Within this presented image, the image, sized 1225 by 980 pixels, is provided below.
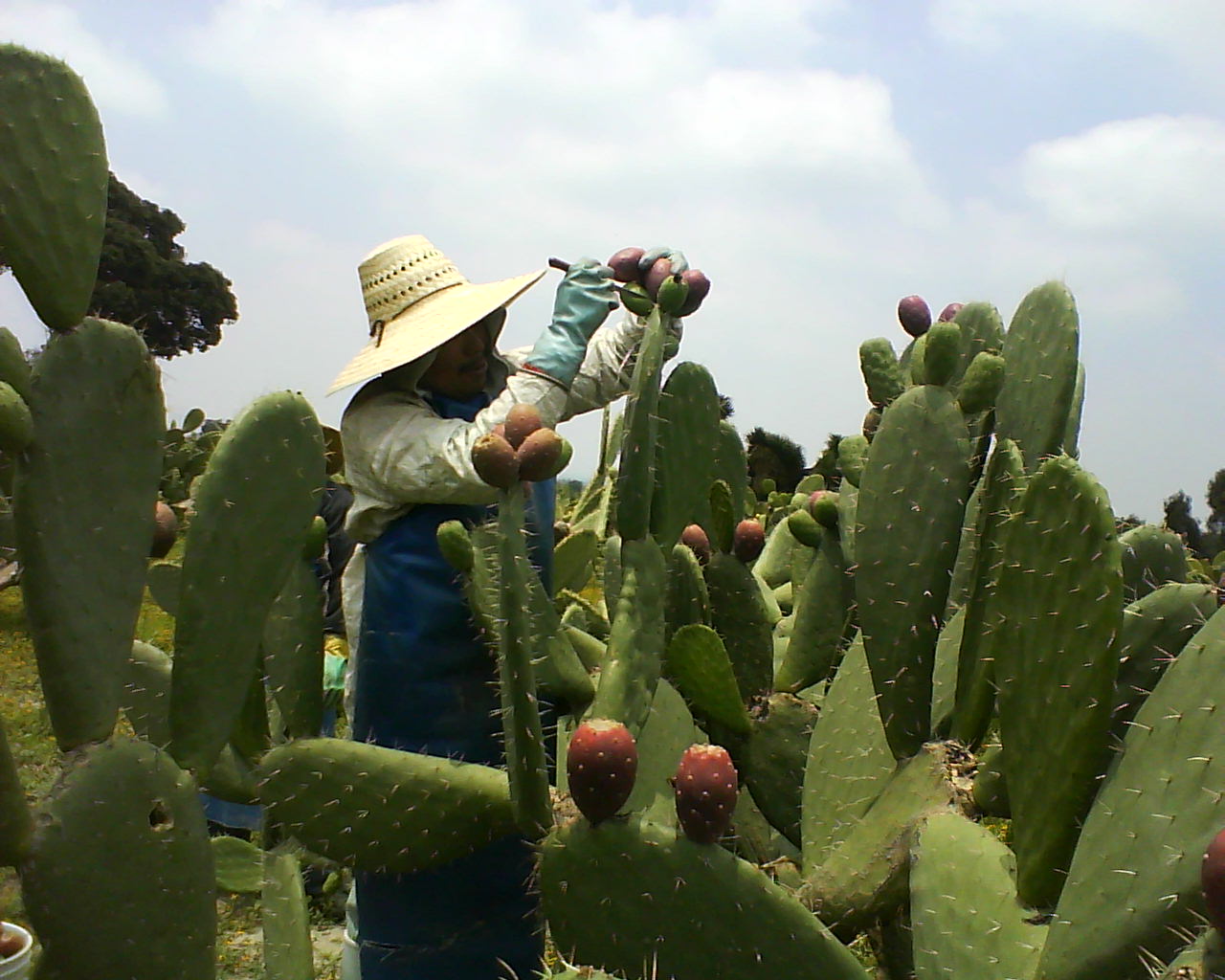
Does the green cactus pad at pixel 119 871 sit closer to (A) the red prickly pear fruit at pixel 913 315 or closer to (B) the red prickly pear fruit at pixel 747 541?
(B) the red prickly pear fruit at pixel 747 541

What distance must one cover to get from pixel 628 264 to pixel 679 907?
965 millimetres

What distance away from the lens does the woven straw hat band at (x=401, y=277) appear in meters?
1.97

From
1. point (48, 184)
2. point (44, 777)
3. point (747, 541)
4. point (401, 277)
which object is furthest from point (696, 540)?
point (44, 777)

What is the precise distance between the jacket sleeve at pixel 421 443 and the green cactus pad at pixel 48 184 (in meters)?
0.72

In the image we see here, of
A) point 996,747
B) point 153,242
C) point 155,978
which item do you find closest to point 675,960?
point 996,747

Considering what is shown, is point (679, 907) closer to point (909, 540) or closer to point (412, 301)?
point (909, 540)

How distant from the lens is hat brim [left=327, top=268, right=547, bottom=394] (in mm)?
1775

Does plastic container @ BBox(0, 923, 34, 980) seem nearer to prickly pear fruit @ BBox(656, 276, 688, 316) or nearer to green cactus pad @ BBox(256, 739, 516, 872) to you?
green cactus pad @ BBox(256, 739, 516, 872)

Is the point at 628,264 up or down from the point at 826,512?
up

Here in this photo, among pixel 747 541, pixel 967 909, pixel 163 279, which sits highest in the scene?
pixel 163 279

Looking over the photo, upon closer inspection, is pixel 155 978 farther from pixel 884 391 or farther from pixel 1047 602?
pixel 884 391

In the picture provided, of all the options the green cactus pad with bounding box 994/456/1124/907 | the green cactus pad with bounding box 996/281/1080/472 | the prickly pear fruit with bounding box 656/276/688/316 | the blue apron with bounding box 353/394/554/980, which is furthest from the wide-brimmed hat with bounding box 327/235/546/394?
the green cactus pad with bounding box 994/456/1124/907

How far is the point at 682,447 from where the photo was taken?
5.40 feet

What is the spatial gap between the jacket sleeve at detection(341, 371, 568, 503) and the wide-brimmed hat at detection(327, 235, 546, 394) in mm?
83
